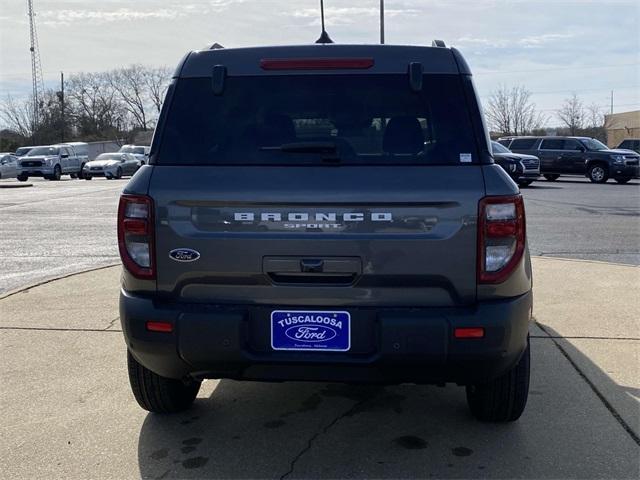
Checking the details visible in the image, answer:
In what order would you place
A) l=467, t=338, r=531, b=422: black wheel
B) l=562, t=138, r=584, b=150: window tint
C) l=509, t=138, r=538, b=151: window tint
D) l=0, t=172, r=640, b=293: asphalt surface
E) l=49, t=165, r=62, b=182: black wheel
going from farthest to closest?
l=49, t=165, r=62, b=182: black wheel → l=509, t=138, r=538, b=151: window tint → l=562, t=138, r=584, b=150: window tint → l=0, t=172, r=640, b=293: asphalt surface → l=467, t=338, r=531, b=422: black wheel

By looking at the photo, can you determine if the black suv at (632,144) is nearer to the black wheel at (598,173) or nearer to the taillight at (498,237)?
the black wheel at (598,173)

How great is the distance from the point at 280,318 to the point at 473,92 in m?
1.45

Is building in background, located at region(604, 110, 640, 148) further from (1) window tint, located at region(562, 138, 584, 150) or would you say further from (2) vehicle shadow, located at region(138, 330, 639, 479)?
(2) vehicle shadow, located at region(138, 330, 639, 479)

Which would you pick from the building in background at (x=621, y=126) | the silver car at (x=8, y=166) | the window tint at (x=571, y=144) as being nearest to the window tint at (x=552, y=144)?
the window tint at (x=571, y=144)

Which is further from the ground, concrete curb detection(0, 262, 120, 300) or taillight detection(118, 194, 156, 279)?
taillight detection(118, 194, 156, 279)

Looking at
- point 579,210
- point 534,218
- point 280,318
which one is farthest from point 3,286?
point 579,210

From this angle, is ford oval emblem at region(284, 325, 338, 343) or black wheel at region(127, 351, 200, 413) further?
black wheel at region(127, 351, 200, 413)

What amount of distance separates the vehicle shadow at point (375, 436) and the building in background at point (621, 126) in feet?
196

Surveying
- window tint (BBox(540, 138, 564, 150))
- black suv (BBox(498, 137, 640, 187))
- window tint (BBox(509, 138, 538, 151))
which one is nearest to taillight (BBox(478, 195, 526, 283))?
black suv (BBox(498, 137, 640, 187))

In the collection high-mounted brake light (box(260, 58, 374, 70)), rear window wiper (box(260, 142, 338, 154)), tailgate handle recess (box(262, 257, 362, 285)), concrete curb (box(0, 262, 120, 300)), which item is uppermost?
high-mounted brake light (box(260, 58, 374, 70))

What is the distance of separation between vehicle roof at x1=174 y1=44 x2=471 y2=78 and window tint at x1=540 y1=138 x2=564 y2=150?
25.4m

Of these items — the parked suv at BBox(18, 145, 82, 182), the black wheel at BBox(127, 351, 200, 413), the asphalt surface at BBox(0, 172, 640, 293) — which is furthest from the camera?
the parked suv at BBox(18, 145, 82, 182)

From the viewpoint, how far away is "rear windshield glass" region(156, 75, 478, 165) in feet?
10.6

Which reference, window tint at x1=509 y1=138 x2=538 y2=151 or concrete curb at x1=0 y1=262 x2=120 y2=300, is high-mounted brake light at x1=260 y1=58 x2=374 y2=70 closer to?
concrete curb at x1=0 y1=262 x2=120 y2=300
